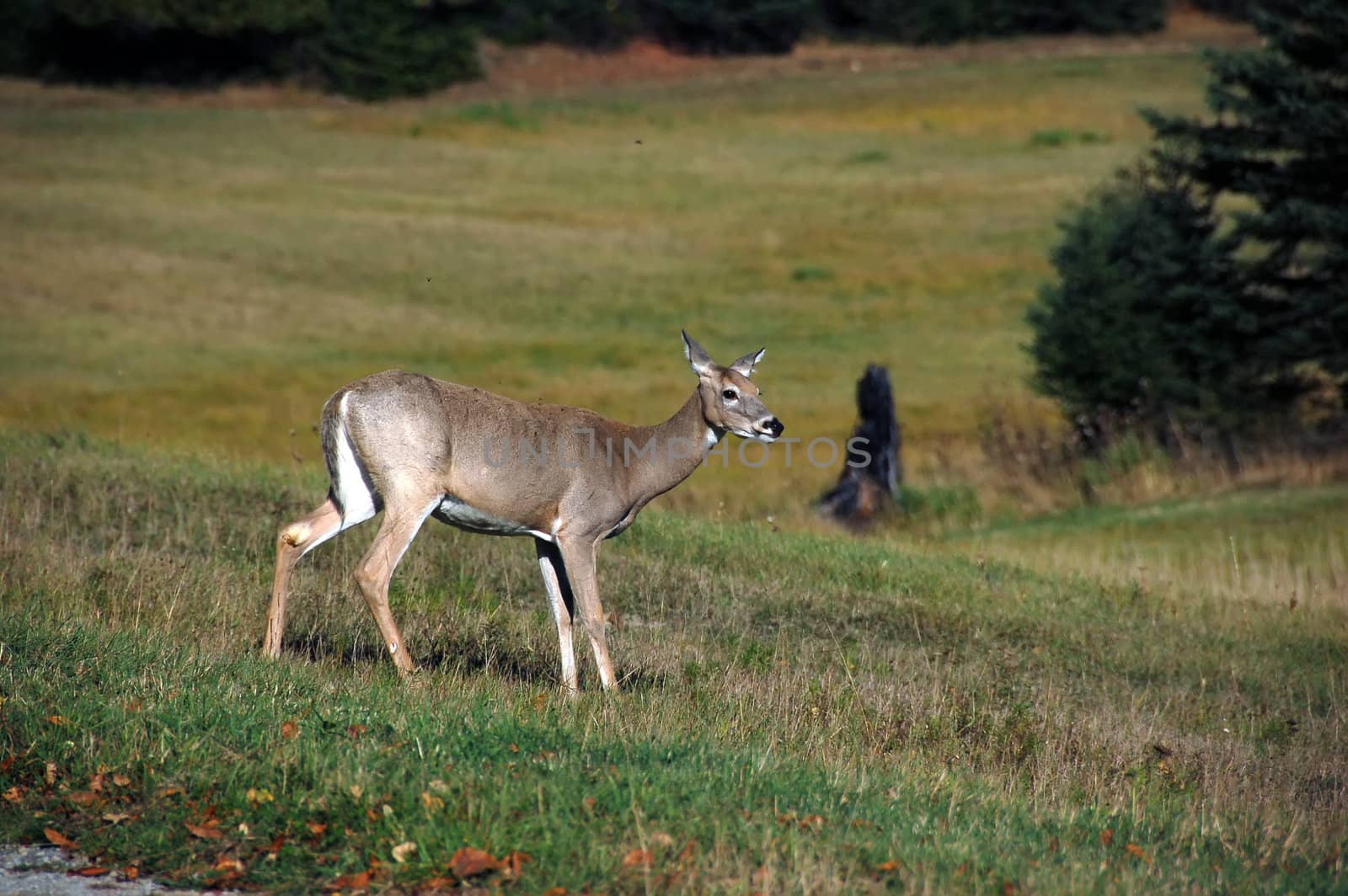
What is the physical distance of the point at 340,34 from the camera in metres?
74.3

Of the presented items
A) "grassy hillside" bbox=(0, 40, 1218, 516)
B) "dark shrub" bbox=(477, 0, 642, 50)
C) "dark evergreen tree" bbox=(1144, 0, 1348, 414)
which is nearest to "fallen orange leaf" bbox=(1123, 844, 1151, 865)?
"grassy hillside" bbox=(0, 40, 1218, 516)

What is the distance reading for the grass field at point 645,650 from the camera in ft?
22.7

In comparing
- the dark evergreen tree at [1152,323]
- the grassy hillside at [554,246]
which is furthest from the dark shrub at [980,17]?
the dark evergreen tree at [1152,323]

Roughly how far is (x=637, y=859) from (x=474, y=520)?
15.3 feet

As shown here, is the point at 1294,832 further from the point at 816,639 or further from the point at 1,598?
the point at 1,598

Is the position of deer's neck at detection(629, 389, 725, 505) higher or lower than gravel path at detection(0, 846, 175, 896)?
higher

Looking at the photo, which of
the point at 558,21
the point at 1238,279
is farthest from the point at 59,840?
the point at 558,21

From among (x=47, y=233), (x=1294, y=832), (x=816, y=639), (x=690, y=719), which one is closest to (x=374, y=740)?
(x=690, y=719)

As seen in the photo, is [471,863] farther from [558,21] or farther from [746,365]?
[558,21]

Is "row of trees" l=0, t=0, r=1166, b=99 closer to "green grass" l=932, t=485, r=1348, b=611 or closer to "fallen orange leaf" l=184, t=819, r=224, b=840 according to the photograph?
"green grass" l=932, t=485, r=1348, b=611

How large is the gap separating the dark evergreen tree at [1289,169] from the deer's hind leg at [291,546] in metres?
21.9

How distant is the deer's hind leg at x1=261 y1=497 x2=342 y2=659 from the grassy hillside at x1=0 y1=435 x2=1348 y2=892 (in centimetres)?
23

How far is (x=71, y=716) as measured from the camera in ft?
25.7

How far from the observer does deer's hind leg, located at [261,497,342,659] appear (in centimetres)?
1062
